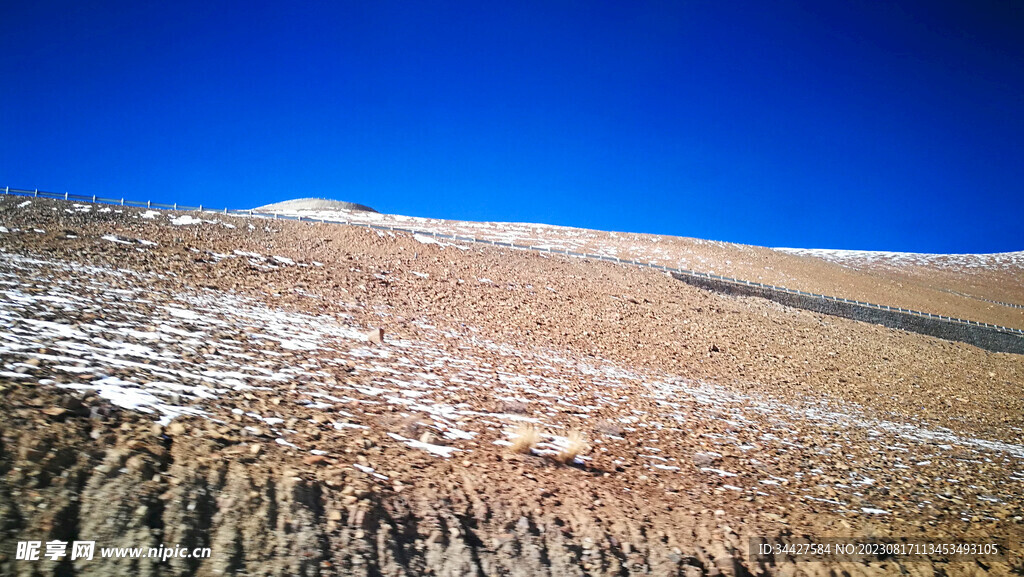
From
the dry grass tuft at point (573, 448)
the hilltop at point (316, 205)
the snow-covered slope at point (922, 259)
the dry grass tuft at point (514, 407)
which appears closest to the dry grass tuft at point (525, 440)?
the dry grass tuft at point (573, 448)

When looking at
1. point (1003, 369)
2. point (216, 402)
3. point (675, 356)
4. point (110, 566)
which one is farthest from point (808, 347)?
point (110, 566)

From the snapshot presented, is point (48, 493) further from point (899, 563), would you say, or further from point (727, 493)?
point (899, 563)

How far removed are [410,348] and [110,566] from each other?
9.32 m

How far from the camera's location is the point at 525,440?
8.03m

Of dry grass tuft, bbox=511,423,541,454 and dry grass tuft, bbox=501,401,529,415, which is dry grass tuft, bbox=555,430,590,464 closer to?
dry grass tuft, bbox=511,423,541,454

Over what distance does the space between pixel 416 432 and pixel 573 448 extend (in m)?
2.52

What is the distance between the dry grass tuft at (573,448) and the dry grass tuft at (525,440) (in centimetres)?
45

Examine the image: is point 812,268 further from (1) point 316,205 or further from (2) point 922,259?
(1) point 316,205

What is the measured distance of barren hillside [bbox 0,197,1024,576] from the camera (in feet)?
15.6

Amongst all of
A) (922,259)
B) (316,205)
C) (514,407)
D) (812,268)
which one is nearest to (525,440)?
(514,407)

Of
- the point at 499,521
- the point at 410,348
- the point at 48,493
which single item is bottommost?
the point at 499,521

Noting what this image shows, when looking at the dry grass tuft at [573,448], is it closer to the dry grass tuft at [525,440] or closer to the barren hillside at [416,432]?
the barren hillside at [416,432]

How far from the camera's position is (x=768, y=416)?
13070mm

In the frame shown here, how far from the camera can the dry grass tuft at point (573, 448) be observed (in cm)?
797
